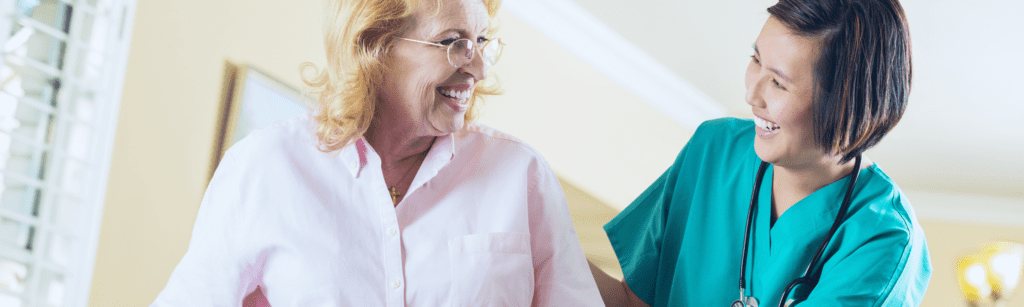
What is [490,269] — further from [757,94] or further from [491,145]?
[757,94]

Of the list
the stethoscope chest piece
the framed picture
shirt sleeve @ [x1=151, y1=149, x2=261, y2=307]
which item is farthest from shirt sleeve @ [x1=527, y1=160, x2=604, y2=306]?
the framed picture

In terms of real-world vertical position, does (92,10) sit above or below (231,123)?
above

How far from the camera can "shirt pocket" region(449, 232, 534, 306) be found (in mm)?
1155

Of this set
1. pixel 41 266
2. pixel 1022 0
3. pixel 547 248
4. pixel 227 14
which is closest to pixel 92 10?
pixel 227 14

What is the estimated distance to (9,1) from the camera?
159 centimetres

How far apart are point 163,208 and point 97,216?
0.16 meters

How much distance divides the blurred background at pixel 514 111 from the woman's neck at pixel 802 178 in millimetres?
646

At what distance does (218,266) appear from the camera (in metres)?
1.12

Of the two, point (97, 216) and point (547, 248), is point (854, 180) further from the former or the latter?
point (97, 216)

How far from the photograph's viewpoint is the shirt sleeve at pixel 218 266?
3.66ft

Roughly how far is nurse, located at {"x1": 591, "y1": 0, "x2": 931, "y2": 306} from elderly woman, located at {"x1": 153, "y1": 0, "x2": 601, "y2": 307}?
30 cm

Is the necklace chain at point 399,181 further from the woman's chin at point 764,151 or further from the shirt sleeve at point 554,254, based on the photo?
the woman's chin at point 764,151

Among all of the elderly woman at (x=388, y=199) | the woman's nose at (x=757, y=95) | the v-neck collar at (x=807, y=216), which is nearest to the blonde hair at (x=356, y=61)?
the elderly woman at (x=388, y=199)

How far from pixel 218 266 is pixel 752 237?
958mm
